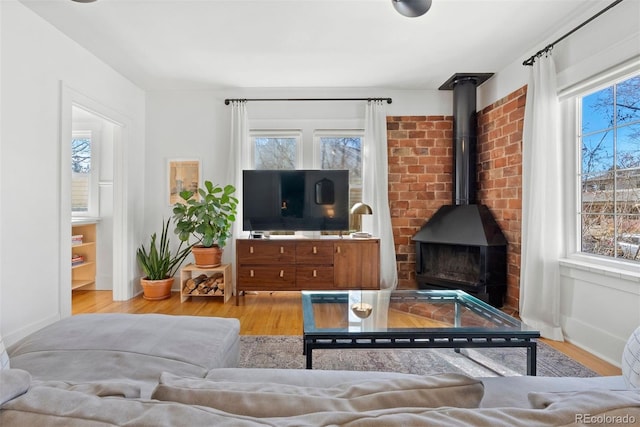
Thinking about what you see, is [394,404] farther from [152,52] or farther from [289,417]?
[152,52]

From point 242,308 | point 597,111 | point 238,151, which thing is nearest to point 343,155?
point 238,151

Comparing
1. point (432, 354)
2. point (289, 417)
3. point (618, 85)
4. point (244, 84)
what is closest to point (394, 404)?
point (289, 417)

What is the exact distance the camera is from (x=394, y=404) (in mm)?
598

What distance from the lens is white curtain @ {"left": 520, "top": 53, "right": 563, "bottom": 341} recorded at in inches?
102

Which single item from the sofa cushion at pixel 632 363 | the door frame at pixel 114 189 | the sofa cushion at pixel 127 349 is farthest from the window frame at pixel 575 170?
the door frame at pixel 114 189

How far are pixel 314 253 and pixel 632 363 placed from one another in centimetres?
283

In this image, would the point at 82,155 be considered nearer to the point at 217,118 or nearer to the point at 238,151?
the point at 217,118

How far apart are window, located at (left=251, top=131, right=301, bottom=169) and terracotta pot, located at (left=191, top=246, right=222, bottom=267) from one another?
117 centimetres

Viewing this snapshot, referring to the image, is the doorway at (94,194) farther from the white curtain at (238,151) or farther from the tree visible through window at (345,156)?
the tree visible through window at (345,156)

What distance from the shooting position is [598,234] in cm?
245

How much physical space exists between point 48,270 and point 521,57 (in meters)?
4.63

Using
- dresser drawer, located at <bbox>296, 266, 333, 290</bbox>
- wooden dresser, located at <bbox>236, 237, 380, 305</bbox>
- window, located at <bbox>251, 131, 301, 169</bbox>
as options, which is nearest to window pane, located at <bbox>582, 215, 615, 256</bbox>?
wooden dresser, located at <bbox>236, 237, 380, 305</bbox>

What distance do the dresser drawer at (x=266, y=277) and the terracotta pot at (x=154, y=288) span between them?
940mm

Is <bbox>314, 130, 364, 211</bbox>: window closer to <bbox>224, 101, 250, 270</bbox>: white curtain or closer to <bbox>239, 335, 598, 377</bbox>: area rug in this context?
<bbox>224, 101, 250, 270</bbox>: white curtain
